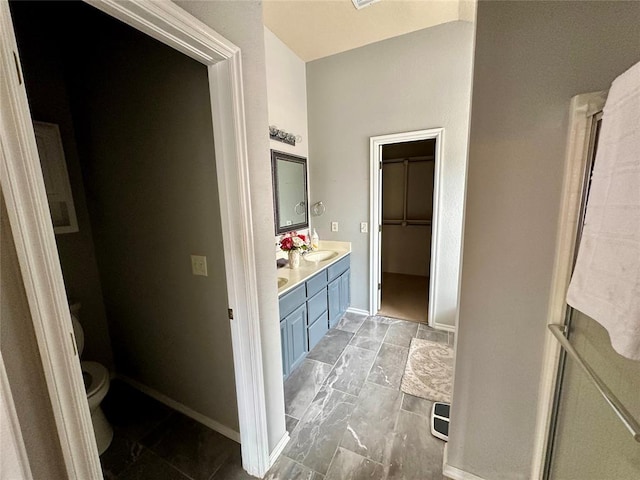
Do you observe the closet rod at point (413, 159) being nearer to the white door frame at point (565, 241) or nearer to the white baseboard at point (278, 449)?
the white door frame at point (565, 241)

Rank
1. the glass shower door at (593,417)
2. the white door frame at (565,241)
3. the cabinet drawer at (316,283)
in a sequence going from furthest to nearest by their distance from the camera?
1. the cabinet drawer at (316,283)
2. the white door frame at (565,241)
3. the glass shower door at (593,417)

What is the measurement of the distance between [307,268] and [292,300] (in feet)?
1.64

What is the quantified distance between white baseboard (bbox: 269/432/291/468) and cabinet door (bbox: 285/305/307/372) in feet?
1.59

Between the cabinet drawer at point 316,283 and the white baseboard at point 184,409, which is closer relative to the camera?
the white baseboard at point 184,409

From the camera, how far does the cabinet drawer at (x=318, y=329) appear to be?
2.29 metres

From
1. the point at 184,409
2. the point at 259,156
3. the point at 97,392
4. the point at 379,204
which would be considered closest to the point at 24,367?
the point at 259,156

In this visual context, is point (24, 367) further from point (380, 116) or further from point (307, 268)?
point (380, 116)

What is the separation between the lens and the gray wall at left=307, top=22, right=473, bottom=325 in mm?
2412

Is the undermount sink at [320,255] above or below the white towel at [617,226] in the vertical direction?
below

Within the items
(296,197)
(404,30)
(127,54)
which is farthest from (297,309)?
(404,30)

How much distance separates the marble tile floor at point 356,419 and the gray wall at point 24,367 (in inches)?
44.3

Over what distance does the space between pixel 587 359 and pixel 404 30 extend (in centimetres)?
287

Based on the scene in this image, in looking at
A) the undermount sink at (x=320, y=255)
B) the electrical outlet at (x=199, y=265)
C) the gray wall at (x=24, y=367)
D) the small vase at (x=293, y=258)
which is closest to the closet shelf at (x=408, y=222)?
the undermount sink at (x=320, y=255)

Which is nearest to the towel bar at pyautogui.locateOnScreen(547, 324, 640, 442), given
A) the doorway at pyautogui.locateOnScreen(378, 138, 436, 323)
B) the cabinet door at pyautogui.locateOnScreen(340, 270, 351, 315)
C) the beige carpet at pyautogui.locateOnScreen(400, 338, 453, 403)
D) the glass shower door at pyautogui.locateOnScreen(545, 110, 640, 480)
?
the glass shower door at pyautogui.locateOnScreen(545, 110, 640, 480)
